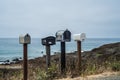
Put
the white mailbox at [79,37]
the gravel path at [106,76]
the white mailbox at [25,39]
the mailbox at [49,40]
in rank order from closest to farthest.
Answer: the gravel path at [106,76] < the white mailbox at [25,39] < the mailbox at [49,40] < the white mailbox at [79,37]

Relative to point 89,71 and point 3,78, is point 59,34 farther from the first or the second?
point 3,78

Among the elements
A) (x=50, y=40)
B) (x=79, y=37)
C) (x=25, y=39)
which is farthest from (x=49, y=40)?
(x=25, y=39)

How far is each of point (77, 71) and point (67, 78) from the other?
0.85 meters

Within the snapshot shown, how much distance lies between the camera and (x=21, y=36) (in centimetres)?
1171

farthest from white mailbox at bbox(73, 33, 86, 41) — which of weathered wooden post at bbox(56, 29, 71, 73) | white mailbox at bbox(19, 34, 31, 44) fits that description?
white mailbox at bbox(19, 34, 31, 44)

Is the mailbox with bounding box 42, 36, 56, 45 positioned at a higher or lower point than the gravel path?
higher

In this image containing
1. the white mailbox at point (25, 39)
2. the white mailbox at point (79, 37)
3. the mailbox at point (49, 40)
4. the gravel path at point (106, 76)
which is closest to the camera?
the gravel path at point (106, 76)

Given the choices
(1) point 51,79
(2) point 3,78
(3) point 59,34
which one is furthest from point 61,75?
(2) point 3,78

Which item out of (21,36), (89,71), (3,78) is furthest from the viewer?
(3,78)

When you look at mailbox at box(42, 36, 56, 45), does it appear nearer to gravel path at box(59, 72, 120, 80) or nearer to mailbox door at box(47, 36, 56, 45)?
mailbox door at box(47, 36, 56, 45)

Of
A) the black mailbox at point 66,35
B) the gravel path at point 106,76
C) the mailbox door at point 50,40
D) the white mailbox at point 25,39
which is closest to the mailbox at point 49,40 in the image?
the mailbox door at point 50,40

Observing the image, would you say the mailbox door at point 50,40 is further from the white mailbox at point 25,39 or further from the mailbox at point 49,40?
the white mailbox at point 25,39

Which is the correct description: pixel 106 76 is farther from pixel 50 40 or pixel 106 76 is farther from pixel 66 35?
pixel 50 40

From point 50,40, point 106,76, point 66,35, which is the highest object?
point 66,35
